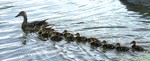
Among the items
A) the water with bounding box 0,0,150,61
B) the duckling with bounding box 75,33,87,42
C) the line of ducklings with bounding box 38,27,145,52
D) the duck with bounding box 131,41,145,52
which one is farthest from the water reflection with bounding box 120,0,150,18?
the duck with bounding box 131,41,145,52

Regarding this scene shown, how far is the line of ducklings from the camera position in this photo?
1219 centimetres

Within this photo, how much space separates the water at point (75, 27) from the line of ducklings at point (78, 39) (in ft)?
0.71

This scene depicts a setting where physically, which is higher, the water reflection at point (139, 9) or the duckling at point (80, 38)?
the water reflection at point (139, 9)

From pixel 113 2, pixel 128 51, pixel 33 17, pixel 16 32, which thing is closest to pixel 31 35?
pixel 16 32

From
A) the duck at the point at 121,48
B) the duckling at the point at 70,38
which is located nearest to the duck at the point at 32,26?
the duckling at the point at 70,38

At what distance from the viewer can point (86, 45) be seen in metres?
13.0

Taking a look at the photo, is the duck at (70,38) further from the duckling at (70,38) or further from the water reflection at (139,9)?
the water reflection at (139,9)

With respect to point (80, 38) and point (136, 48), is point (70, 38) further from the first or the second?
point (136, 48)

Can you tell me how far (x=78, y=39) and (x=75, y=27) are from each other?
2.05m

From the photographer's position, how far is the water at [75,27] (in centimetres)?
1202

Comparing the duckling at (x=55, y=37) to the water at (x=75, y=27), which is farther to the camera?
the duckling at (x=55, y=37)

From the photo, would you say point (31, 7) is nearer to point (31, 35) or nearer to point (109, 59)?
point (31, 35)

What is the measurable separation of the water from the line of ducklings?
22 centimetres

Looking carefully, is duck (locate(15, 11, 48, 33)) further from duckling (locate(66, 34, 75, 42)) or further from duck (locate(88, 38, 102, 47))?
duck (locate(88, 38, 102, 47))
